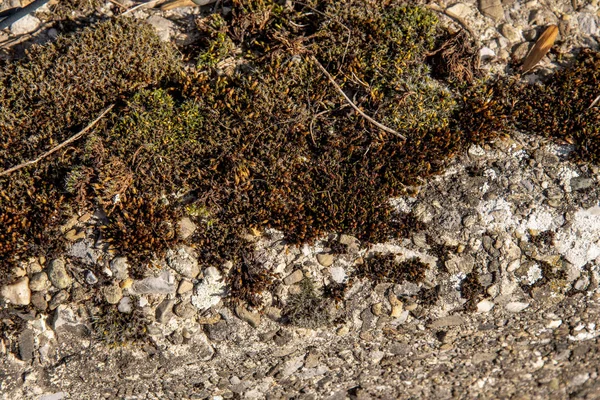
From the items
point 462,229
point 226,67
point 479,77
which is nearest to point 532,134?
point 479,77

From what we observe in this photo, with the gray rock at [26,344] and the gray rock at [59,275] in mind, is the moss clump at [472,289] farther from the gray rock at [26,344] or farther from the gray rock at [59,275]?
the gray rock at [26,344]

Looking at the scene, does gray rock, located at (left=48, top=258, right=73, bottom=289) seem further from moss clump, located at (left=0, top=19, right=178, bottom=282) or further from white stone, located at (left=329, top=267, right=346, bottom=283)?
white stone, located at (left=329, top=267, right=346, bottom=283)

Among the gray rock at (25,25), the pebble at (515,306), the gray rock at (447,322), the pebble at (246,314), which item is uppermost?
the gray rock at (25,25)

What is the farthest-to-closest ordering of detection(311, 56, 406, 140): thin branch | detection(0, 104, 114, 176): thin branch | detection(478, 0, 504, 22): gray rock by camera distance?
1. detection(478, 0, 504, 22): gray rock
2. detection(311, 56, 406, 140): thin branch
3. detection(0, 104, 114, 176): thin branch

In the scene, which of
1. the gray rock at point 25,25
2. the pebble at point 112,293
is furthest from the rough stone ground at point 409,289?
the gray rock at point 25,25

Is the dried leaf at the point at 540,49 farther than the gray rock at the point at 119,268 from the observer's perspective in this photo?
Yes

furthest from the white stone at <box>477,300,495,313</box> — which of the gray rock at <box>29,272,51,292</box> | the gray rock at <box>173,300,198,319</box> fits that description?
the gray rock at <box>29,272,51,292</box>
